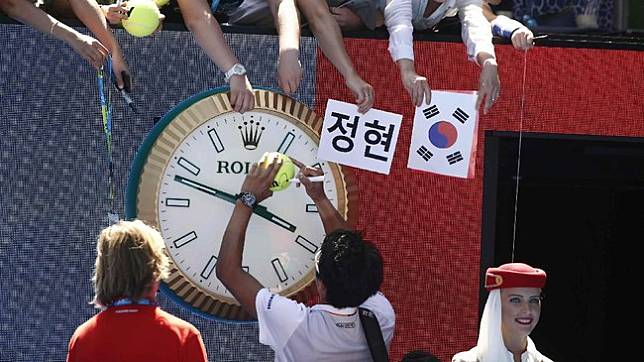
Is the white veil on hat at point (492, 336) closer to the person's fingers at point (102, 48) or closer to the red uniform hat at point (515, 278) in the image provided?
the red uniform hat at point (515, 278)

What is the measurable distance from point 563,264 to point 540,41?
3.67ft

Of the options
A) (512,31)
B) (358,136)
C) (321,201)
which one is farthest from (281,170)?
(512,31)

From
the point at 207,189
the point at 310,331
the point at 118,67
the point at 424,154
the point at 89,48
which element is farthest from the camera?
the point at 424,154

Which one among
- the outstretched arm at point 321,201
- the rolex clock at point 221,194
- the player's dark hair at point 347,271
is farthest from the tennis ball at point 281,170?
the player's dark hair at point 347,271

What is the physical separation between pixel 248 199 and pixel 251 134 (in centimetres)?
40

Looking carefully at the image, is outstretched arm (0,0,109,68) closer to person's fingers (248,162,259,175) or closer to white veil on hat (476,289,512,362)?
person's fingers (248,162,259,175)

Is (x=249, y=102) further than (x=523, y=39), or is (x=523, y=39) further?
(x=523, y=39)

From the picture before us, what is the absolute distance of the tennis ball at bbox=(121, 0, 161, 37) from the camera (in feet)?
13.1

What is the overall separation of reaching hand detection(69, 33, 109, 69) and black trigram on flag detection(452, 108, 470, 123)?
50.7 inches

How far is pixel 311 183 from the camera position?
414 cm

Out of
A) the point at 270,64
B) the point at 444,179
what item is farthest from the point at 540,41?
the point at 270,64

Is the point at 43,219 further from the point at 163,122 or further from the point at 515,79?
the point at 515,79

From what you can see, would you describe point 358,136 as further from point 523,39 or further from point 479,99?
point 523,39

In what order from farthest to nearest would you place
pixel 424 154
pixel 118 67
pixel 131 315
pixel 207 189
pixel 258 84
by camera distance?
pixel 424 154 < pixel 258 84 < pixel 207 189 < pixel 118 67 < pixel 131 315
